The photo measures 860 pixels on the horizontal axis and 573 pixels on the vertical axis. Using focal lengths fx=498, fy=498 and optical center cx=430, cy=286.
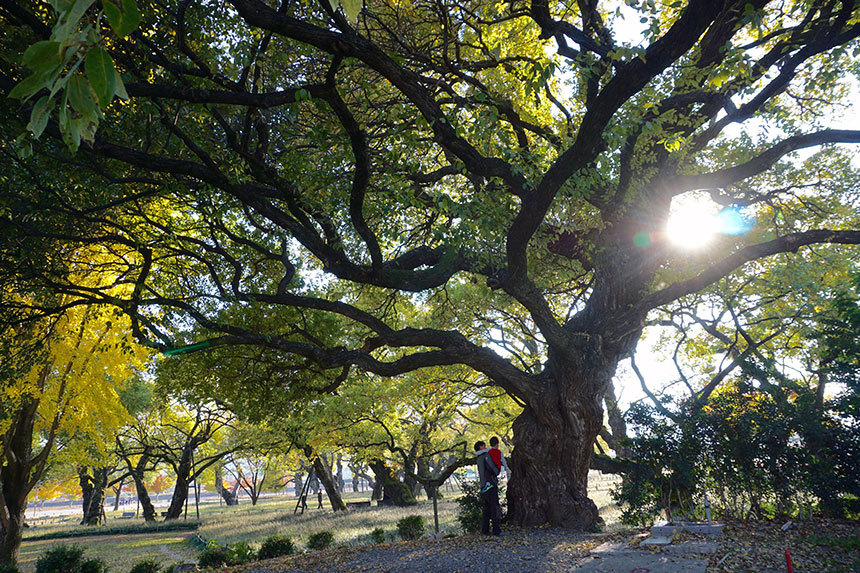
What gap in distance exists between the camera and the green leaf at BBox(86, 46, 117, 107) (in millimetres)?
1053

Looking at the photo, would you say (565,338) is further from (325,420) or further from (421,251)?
(325,420)

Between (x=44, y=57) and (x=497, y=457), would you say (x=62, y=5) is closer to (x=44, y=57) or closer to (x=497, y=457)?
(x=44, y=57)

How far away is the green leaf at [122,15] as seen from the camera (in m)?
1.08

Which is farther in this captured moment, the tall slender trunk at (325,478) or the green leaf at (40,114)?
the tall slender trunk at (325,478)

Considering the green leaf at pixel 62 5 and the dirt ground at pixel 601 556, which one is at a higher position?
the green leaf at pixel 62 5

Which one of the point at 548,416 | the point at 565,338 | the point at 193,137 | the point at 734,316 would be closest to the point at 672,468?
the point at 548,416

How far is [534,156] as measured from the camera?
7742mm

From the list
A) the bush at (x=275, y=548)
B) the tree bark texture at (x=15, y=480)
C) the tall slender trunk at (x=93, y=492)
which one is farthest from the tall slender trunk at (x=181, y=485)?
the bush at (x=275, y=548)

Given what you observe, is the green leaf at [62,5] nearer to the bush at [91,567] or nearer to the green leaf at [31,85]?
the green leaf at [31,85]

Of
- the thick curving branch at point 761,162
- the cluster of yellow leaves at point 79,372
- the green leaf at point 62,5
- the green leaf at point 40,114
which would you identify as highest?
the thick curving branch at point 761,162

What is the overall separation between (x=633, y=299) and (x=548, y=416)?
3.24 metres

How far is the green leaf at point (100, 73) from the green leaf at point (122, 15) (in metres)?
0.06

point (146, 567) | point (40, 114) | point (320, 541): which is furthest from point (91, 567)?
point (40, 114)

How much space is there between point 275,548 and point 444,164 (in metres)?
9.33
